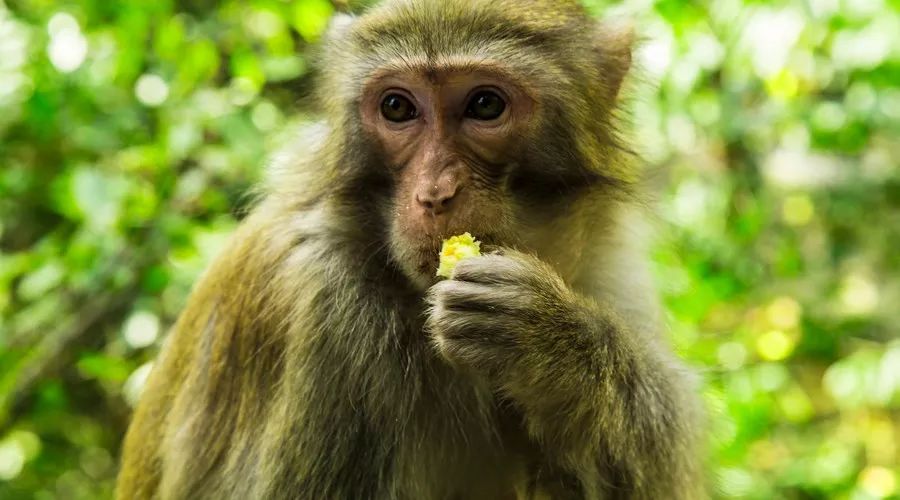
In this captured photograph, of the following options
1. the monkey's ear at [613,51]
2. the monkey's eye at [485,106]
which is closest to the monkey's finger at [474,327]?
the monkey's eye at [485,106]

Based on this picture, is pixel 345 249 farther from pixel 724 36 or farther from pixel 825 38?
pixel 825 38

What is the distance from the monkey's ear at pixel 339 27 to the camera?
3.33 m

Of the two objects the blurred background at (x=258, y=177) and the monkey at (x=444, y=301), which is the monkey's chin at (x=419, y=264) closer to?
the monkey at (x=444, y=301)

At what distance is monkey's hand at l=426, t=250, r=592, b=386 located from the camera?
2.66 m

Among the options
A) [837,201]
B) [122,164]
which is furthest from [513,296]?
[837,201]

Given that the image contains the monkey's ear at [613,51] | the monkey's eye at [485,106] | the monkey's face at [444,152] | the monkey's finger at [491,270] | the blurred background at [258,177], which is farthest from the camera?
the blurred background at [258,177]

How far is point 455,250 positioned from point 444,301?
0.16m

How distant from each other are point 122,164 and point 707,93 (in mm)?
3400

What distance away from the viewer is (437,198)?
106 inches

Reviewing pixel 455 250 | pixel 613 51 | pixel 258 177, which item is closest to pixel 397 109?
pixel 455 250

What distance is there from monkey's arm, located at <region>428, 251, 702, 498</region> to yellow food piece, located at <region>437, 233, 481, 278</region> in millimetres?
68

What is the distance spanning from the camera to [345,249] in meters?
3.12

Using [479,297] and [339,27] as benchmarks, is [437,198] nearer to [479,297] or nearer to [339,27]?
[479,297]

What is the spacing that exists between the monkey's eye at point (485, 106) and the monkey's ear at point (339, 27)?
1.99 feet
